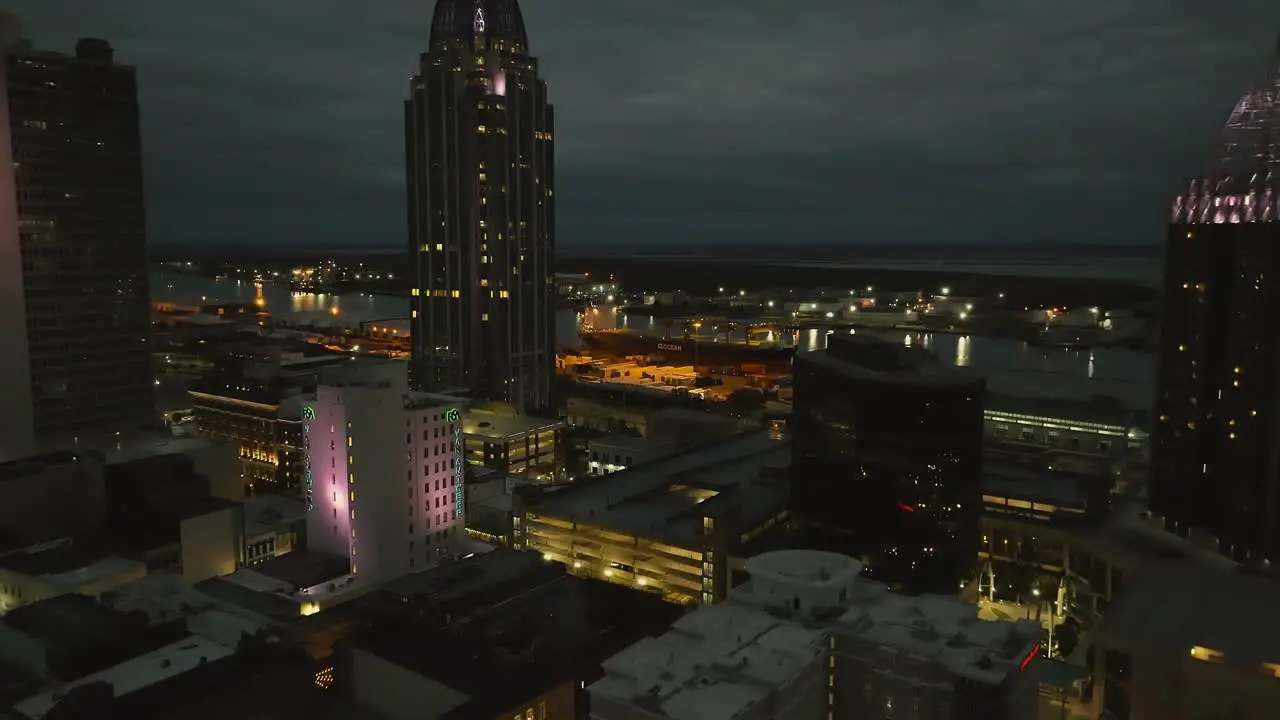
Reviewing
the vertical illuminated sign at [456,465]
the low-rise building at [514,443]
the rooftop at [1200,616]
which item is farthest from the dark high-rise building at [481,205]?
the rooftop at [1200,616]

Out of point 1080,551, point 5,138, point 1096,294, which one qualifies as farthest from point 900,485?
point 1096,294

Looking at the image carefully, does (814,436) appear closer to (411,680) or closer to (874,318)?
(411,680)

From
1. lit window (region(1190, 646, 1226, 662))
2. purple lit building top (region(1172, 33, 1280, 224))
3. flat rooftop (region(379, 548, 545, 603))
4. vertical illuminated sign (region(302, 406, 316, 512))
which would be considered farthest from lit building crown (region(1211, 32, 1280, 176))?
vertical illuminated sign (region(302, 406, 316, 512))

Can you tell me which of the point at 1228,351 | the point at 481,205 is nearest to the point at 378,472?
the point at 1228,351

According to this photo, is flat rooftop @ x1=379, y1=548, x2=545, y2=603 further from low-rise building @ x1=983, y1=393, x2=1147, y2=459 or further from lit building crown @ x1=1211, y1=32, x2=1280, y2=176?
low-rise building @ x1=983, y1=393, x2=1147, y2=459

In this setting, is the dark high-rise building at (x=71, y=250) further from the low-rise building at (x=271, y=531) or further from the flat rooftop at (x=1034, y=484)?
the flat rooftop at (x=1034, y=484)
